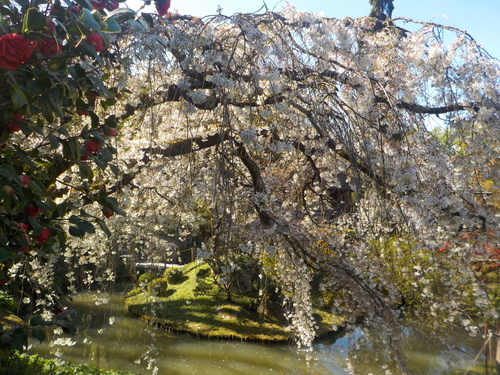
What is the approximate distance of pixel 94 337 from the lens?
21.1 feet

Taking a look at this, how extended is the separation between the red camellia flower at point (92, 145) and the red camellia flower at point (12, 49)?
39 cm

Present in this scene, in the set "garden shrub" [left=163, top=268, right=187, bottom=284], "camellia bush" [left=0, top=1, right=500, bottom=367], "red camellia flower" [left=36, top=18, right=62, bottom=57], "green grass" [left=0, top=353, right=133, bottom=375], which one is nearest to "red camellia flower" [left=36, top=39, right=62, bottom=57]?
"red camellia flower" [left=36, top=18, right=62, bottom=57]

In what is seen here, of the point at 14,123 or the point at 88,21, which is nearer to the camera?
the point at 88,21

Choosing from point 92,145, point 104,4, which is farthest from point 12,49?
point 104,4

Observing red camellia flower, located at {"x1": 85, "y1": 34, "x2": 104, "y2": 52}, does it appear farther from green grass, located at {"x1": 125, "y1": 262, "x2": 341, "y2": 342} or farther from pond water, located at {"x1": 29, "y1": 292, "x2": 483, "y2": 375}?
green grass, located at {"x1": 125, "y1": 262, "x2": 341, "y2": 342}

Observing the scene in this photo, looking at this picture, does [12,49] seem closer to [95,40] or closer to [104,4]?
[95,40]

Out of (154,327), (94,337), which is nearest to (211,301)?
(154,327)

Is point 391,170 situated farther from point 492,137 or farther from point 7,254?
point 7,254

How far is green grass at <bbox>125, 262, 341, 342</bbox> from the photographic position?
6.68 m

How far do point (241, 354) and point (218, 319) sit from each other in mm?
1059

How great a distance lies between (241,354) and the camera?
243 inches

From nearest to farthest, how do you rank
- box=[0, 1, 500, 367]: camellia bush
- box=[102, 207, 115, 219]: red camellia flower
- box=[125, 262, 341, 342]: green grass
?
box=[102, 207, 115, 219]: red camellia flower, box=[0, 1, 500, 367]: camellia bush, box=[125, 262, 341, 342]: green grass

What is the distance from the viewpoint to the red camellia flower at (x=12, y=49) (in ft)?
3.14

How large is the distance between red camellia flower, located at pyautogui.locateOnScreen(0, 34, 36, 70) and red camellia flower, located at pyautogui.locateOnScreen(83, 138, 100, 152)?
39 centimetres
